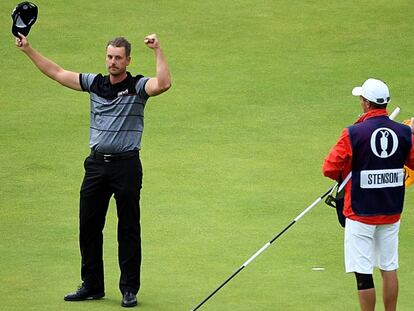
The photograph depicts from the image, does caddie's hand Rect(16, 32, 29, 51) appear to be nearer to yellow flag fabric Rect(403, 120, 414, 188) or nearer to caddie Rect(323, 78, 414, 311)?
caddie Rect(323, 78, 414, 311)

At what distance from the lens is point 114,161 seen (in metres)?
8.80

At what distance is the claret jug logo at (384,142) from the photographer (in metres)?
7.95

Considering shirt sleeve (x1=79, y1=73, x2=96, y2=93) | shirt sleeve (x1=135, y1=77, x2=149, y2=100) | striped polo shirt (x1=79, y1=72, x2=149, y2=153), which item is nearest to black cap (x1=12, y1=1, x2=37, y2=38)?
shirt sleeve (x1=79, y1=73, x2=96, y2=93)

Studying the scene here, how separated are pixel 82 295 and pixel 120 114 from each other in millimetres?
1415

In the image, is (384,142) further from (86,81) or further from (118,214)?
(86,81)

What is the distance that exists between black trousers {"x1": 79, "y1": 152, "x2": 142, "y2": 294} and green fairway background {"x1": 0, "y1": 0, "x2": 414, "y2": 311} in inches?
9.9

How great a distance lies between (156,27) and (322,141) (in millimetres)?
3798

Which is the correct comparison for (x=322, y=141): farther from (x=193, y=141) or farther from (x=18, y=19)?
(x=18, y=19)

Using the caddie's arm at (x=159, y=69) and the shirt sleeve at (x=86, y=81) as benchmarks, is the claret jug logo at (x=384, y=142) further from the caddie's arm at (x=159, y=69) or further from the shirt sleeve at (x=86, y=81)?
the shirt sleeve at (x=86, y=81)

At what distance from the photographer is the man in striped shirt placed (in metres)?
8.76

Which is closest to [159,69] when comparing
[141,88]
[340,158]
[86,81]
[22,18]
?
[141,88]

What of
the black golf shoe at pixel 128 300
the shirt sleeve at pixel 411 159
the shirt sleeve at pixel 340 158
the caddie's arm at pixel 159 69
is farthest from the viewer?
the black golf shoe at pixel 128 300

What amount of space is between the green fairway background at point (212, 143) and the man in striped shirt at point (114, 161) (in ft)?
0.91

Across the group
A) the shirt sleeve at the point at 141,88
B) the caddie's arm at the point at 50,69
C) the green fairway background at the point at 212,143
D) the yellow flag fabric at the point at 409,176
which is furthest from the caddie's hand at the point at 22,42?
the yellow flag fabric at the point at 409,176
